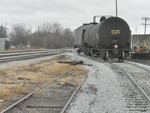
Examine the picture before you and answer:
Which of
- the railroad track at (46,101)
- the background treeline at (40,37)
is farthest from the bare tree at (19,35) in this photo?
the railroad track at (46,101)

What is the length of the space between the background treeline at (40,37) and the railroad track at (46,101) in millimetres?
87574

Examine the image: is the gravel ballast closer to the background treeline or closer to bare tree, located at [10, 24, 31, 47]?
the background treeline

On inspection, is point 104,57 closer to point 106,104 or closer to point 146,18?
point 106,104

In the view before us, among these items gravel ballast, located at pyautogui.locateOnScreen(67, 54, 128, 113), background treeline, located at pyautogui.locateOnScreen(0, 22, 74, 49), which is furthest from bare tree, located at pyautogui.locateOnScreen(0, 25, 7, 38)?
gravel ballast, located at pyautogui.locateOnScreen(67, 54, 128, 113)

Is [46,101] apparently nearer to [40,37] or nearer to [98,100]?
[98,100]

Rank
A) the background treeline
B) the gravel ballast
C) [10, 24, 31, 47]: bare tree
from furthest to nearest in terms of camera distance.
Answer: [10, 24, 31, 47]: bare tree
the background treeline
the gravel ballast

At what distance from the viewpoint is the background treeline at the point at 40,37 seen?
110 meters

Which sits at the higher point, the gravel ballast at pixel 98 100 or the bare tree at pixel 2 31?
the bare tree at pixel 2 31

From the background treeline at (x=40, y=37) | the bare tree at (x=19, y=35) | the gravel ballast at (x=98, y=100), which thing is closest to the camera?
the gravel ballast at (x=98, y=100)

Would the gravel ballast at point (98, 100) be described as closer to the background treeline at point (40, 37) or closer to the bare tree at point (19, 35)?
the background treeline at point (40, 37)

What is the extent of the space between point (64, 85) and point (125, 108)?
4.69 metres

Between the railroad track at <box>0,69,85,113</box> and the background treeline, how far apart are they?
87574 millimetres

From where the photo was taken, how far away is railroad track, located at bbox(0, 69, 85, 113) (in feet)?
23.6

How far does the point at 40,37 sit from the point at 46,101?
106 meters
